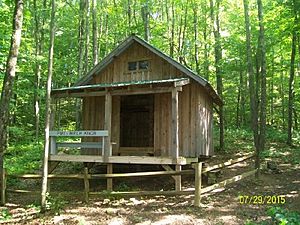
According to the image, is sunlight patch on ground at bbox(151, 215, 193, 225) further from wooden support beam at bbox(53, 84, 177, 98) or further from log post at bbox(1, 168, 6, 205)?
log post at bbox(1, 168, 6, 205)

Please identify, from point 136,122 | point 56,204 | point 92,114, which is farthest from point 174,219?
point 136,122

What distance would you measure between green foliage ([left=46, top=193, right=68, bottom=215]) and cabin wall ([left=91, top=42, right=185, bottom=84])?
612cm

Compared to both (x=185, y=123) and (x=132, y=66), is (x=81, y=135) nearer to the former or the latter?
(x=132, y=66)

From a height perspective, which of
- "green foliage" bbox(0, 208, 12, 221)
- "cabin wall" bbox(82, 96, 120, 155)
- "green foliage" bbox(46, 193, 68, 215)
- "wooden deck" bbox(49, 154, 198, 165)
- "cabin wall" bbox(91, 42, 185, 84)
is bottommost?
"green foliage" bbox(0, 208, 12, 221)

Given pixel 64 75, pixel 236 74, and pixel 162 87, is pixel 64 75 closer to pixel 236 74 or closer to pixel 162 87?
pixel 236 74

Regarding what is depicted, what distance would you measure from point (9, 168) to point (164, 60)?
963cm

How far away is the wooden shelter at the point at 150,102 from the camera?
41.5 ft

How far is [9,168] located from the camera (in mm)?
16469

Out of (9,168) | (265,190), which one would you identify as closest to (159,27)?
(9,168)

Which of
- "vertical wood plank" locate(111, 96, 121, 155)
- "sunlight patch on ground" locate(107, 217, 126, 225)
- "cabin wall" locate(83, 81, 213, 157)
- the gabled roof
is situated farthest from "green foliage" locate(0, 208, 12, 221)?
the gabled roof
